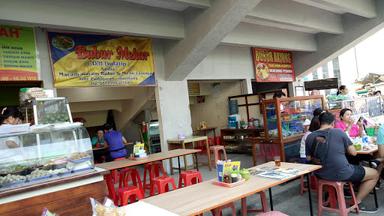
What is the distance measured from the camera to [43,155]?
100 inches

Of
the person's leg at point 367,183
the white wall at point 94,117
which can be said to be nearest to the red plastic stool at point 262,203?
the person's leg at point 367,183

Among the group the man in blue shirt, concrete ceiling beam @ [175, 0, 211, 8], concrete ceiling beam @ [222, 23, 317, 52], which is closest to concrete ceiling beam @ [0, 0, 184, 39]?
concrete ceiling beam @ [175, 0, 211, 8]

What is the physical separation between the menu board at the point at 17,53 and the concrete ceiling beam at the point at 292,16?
3883 mm

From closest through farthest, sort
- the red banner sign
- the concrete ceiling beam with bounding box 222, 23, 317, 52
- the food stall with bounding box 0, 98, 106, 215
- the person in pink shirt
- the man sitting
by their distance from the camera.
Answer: the food stall with bounding box 0, 98, 106, 215, the man sitting, the person in pink shirt, the concrete ceiling beam with bounding box 222, 23, 317, 52, the red banner sign

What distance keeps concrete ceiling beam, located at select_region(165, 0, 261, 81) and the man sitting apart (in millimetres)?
2277

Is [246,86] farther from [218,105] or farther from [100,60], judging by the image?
[100,60]

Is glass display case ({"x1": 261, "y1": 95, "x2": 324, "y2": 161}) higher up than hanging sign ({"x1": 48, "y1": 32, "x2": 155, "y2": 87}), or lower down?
lower down

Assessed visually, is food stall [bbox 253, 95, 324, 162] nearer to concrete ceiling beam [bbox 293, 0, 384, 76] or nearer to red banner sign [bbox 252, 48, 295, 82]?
red banner sign [bbox 252, 48, 295, 82]

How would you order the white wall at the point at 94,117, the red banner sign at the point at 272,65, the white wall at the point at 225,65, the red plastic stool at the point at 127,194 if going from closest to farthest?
1. the red plastic stool at the point at 127,194
2. the white wall at the point at 225,65
3. the red banner sign at the point at 272,65
4. the white wall at the point at 94,117

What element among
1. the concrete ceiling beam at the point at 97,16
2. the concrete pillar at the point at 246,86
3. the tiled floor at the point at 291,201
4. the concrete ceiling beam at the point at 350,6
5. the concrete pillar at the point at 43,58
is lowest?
the tiled floor at the point at 291,201

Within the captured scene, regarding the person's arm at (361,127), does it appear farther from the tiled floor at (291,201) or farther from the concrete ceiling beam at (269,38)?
the concrete ceiling beam at (269,38)

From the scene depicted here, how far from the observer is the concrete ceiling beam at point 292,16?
18.7 ft

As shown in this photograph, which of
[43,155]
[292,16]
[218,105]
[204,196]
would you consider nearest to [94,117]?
[218,105]

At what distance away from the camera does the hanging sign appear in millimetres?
4910
